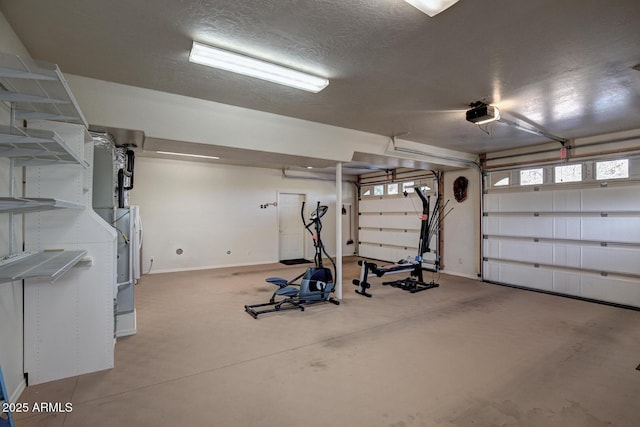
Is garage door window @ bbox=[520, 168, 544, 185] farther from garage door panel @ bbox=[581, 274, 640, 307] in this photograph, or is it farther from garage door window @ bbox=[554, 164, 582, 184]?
garage door panel @ bbox=[581, 274, 640, 307]

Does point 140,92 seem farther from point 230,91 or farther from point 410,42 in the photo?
point 410,42

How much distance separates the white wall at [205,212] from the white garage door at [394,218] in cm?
209

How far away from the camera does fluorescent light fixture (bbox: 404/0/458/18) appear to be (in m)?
1.63

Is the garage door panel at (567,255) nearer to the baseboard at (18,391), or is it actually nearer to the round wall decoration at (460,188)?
the round wall decoration at (460,188)

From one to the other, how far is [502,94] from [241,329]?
395 cm

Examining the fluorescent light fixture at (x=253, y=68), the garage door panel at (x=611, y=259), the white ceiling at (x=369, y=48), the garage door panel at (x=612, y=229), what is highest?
the white ceiling at (x=369, y=48)

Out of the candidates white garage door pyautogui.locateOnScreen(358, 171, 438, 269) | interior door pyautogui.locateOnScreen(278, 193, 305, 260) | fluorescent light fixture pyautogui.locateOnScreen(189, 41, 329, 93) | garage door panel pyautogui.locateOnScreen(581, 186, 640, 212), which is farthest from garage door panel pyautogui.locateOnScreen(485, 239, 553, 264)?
fluorescent light fixture pyautogui.locateOnScreen(189, 41, 329, 93)

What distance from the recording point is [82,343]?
2488mm

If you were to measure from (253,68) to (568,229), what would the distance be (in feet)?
18.2

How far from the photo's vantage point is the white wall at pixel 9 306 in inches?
76.1

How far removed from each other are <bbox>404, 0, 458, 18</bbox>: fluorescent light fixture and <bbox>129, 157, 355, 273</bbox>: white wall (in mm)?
6381

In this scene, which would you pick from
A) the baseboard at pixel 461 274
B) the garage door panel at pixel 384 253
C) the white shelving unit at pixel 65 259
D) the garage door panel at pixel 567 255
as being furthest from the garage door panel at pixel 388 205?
the white shelving unit at pixel 65 259

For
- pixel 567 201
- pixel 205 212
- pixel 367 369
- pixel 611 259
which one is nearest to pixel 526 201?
pixel 567 201

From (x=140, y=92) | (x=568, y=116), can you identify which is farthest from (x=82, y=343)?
(x=568, y=116)
